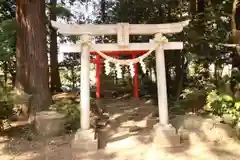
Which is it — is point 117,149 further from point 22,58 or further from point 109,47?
point 22,58

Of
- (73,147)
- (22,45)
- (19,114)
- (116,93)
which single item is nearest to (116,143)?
(73,147)

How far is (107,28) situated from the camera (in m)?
5.90

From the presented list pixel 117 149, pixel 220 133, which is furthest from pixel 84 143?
pixel 220 133

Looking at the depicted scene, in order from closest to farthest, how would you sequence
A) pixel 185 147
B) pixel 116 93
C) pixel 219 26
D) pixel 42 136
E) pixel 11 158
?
pixel 11 158
pixel 185 147
pixel 42 136
pixel 219 26
pixel 116 93

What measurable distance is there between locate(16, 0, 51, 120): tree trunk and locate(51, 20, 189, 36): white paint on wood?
2.11 m

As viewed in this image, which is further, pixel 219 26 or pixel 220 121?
pixel 219 26

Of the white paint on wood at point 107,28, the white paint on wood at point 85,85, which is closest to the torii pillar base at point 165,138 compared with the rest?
the white paint on wood at point 85,85

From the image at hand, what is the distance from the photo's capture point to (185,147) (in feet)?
19.1

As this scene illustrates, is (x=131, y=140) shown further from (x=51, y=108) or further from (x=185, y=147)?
(x=51, y=108)

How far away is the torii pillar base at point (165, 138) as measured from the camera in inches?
229

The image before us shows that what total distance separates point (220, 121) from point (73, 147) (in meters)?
3.67

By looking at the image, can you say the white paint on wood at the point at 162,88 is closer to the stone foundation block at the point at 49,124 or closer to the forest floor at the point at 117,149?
the forest floor at the point at 117,149

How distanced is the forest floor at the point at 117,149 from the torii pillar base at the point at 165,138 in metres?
0.15

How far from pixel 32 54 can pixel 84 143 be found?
11.0ft
